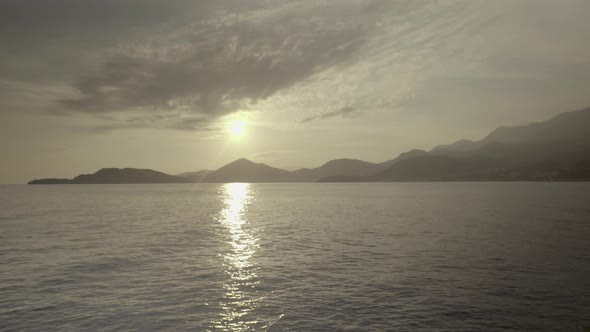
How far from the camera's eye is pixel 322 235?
173ft

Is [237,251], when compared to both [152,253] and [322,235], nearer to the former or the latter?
[152,253]

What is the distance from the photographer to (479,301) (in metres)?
23.0

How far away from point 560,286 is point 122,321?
105ft

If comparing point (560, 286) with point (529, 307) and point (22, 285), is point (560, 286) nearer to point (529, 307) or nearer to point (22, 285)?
point (529, 307)

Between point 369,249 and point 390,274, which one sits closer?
point 390,274

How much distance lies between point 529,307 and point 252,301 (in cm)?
1865

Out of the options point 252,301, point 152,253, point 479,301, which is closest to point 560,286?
point 479,301

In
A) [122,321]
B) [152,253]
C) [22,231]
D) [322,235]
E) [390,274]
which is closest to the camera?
[122,321]

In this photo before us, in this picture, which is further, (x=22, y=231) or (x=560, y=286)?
(x=22, y=231)

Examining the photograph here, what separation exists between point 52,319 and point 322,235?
3785cm

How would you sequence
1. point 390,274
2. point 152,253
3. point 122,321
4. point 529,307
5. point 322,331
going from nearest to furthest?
point 322,331
point 122,321
point 529,307
point 390,274
point 152,253

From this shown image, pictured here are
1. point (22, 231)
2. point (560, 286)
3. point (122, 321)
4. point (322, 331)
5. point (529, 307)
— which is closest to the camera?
point (322, 331)

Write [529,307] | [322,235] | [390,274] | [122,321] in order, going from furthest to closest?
[322,235] → [390,274] → [529,307] → [122,321]

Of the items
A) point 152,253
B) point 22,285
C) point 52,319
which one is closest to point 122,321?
point 52,319
